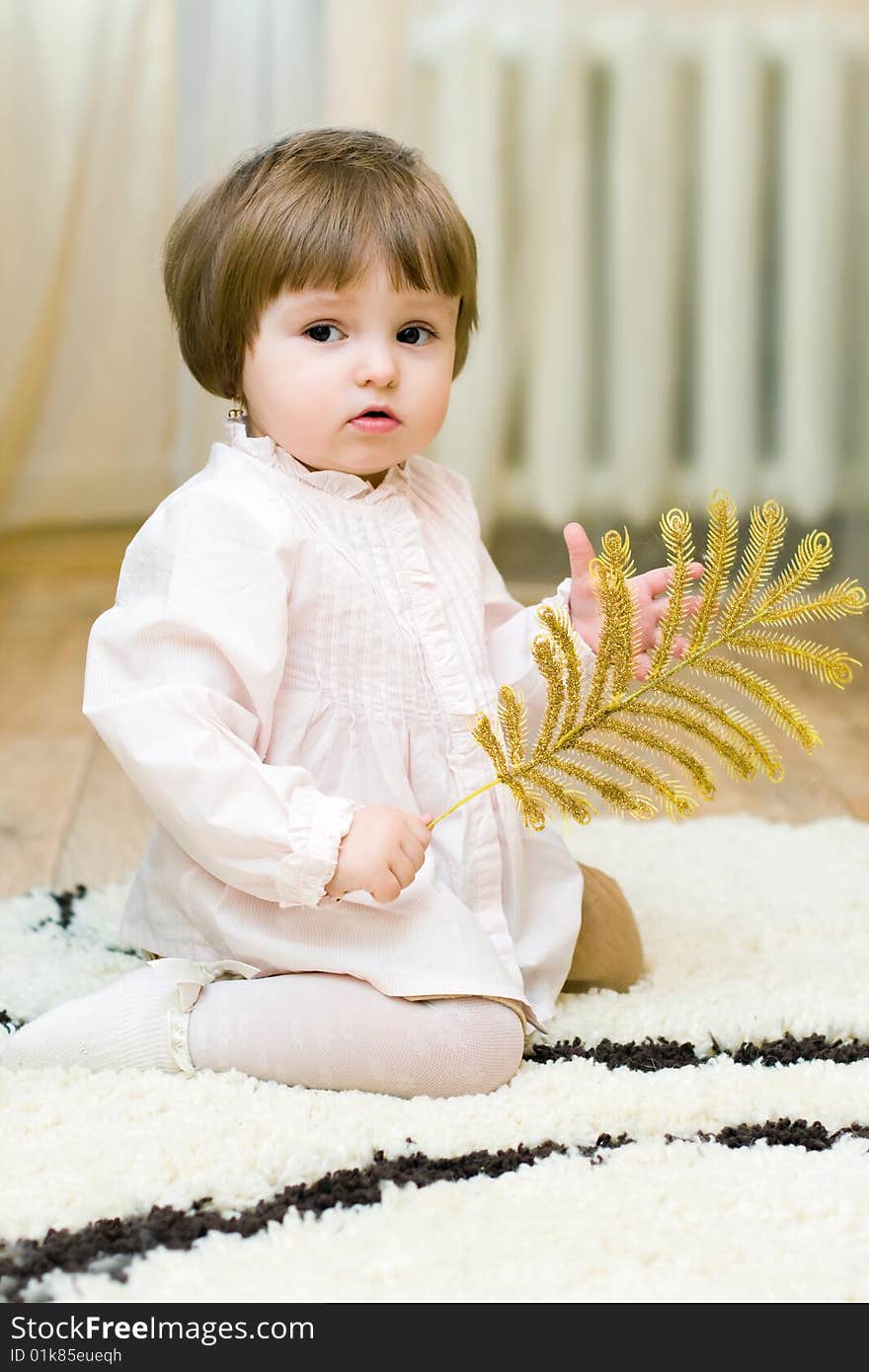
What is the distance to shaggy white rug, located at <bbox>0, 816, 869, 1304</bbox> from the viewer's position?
633mm

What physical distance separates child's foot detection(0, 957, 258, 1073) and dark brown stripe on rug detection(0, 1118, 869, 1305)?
0.15m

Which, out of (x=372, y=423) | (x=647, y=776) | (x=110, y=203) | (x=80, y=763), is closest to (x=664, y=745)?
(x=647, y=776)

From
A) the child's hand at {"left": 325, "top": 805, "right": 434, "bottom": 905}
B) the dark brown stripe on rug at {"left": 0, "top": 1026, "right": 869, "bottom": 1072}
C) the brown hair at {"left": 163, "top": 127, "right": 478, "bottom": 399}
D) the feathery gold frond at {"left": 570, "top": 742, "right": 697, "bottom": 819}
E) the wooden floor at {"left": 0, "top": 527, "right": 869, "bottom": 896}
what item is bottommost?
the wooden floor at {"left": 0, "top": 527, "right": 869, "bottom": 896}

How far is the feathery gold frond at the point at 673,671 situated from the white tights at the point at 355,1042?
0.12 metres

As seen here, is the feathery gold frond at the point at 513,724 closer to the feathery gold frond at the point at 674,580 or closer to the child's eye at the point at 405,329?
the feathery gold frond at the point at 674,580

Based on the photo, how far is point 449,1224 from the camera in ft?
2.22

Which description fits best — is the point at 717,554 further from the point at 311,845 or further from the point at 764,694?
the point at 311,845

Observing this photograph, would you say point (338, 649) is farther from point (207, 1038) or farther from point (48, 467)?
point (48, 467)

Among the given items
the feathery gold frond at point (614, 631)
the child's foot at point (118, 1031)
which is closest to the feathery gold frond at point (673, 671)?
the feathery gold frond at point (614, 631)

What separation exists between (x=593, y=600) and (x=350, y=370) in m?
0.20

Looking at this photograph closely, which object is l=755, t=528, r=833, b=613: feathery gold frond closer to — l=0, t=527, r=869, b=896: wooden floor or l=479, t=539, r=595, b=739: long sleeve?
l=479, t=539, r=595, b=739: long sleeve

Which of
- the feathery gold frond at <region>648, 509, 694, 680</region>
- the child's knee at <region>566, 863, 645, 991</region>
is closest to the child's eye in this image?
the feathery gold frond at <region>648, 509, 694, 680</region>

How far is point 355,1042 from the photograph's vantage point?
0.83 metres

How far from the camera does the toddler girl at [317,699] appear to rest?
32.8 inches
